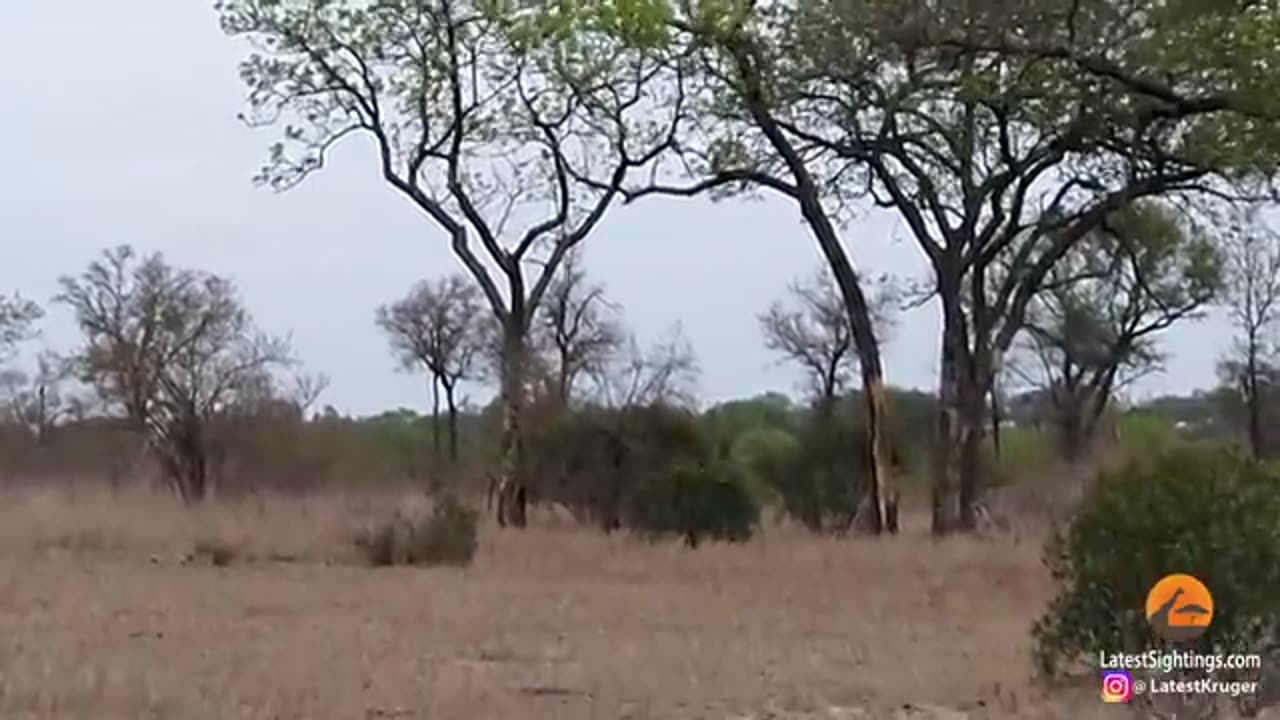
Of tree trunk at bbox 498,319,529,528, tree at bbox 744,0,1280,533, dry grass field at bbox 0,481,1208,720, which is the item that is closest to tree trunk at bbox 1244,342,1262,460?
tree at bbox 744,0,1280,533

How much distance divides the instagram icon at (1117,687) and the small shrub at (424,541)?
1303 cm

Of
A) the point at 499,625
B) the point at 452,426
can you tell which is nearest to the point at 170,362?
the point at 452,426

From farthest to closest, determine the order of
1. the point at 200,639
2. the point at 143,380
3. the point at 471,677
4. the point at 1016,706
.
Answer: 1. the point at 143,380
2. the point at 200,639
3. the point at 471,677
4. the point at 1016,706

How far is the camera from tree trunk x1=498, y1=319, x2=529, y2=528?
3019cm

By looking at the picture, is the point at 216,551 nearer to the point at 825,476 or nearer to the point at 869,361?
the point at 869,361

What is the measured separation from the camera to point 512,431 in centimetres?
3083

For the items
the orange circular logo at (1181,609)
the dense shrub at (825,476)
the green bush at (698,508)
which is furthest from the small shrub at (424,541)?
the orange circular logo at (1181,609)

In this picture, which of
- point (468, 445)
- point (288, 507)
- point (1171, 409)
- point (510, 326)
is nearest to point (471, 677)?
point (288, 507)

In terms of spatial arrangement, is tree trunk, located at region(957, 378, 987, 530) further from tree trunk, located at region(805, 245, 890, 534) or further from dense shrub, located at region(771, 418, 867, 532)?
dense shrub, located at region(771, 418, 867, 532)

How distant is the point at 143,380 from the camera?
4484 centimetres

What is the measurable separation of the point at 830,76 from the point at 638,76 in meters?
5.54

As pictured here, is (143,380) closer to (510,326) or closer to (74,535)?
(510,326)

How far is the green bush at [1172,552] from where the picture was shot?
10195 millimetres

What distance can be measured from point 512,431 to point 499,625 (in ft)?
51.9
